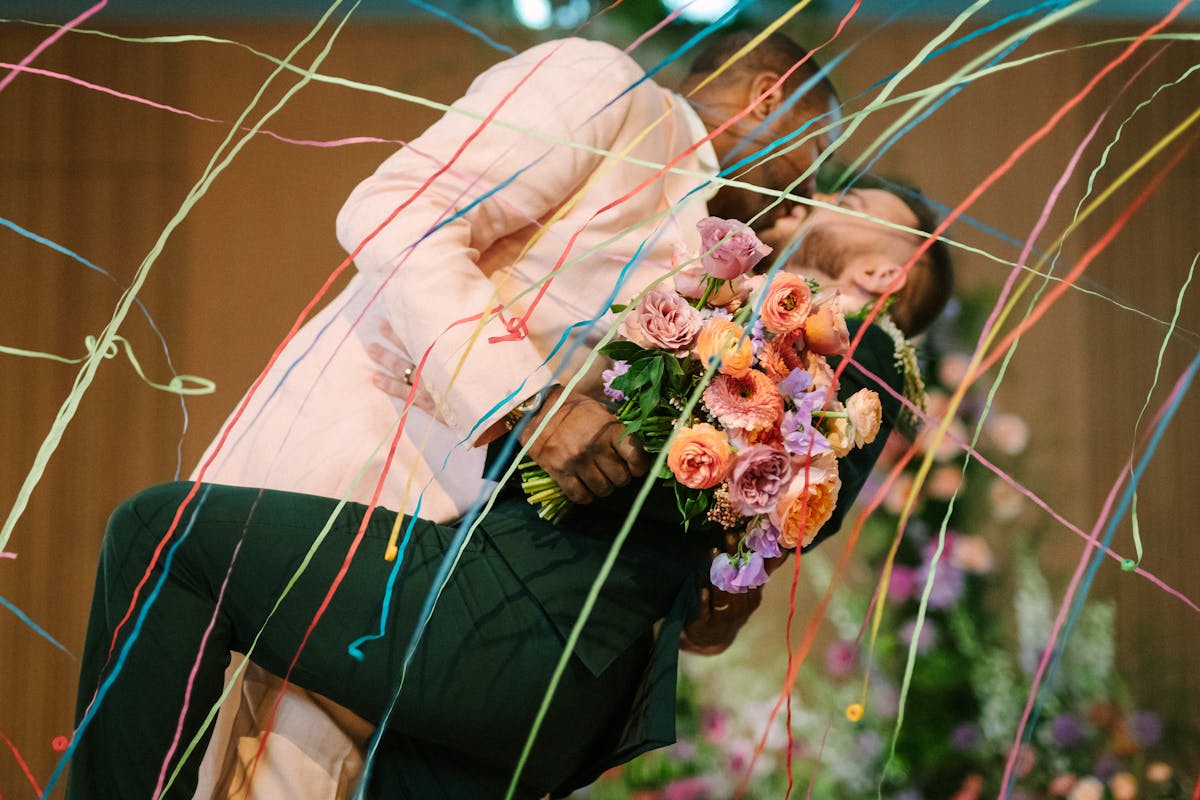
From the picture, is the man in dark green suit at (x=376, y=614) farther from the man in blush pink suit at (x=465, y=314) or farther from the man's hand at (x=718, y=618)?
the man's hand at (x=718, y=618)

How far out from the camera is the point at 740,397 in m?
0.89

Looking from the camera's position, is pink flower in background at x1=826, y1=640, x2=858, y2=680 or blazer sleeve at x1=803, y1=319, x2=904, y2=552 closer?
blazer sleeve at x1=803, y1=319, x2=904, y2=552

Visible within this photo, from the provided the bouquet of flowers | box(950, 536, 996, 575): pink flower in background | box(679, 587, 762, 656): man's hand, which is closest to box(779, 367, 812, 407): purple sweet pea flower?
the bouquet of flowers

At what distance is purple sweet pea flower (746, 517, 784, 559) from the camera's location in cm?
92

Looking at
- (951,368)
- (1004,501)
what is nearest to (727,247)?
(951,368)

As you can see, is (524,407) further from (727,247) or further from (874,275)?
(874,275)

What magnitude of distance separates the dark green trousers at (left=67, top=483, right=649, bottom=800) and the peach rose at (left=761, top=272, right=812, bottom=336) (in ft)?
1.08

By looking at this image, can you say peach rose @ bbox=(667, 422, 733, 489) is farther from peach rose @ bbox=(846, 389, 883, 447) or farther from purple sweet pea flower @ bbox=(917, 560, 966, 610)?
purple sweet pea flower @ bbox=(917, 560, 966, 610)

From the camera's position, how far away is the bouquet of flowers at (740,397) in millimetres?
867

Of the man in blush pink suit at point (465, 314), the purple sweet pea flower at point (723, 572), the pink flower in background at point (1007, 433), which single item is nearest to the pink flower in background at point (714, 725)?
the pink flower in background at point (1007, 433)

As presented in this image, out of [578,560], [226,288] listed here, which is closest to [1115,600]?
[578,560]

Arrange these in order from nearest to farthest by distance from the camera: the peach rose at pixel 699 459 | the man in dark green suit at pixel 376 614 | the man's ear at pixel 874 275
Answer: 1. the peach rose at pixel 699 459
2. the man in dark green suit at pixel 376 614
3. the man's ear at pixel 874 275

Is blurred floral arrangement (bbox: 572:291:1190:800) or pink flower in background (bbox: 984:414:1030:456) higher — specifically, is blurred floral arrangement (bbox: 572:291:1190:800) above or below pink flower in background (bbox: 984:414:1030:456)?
below

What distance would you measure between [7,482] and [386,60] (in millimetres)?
1155
